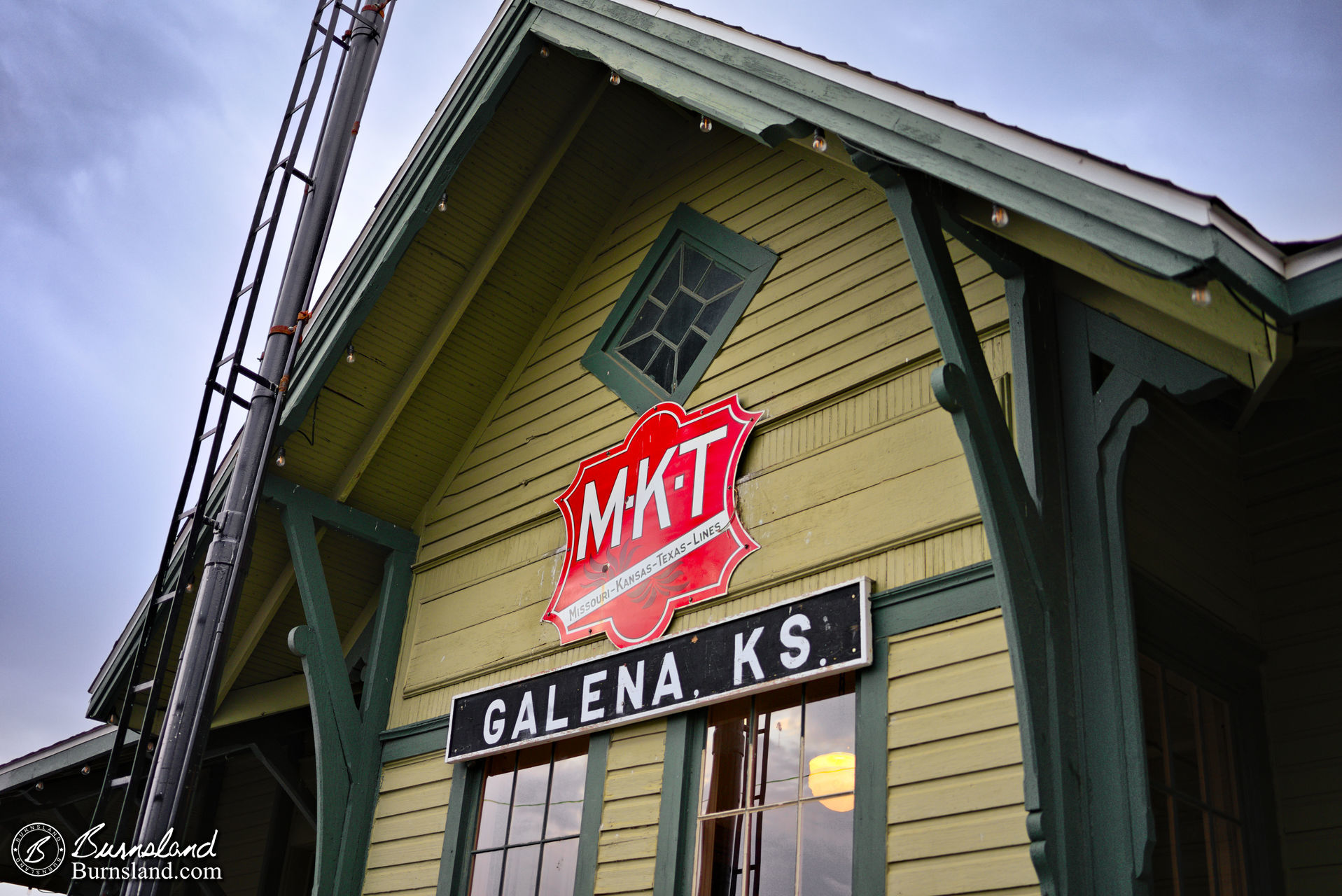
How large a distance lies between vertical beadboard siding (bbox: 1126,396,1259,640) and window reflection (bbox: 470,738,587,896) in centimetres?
337

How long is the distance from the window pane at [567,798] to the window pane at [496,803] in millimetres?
419

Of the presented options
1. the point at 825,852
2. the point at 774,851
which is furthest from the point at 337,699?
the point at 825,852

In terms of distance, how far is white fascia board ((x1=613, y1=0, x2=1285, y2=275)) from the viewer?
391cm

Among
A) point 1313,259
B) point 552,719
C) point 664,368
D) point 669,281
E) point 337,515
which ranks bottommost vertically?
point 552,719

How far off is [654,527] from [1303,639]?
354 centimetres

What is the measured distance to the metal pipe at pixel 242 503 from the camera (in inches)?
291

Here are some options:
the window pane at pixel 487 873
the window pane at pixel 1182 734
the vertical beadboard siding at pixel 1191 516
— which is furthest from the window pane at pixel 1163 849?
the window pane at pixel 487 873

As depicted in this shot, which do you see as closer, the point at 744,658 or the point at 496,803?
the point at 744,658

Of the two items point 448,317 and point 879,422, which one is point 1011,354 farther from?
point 448,317

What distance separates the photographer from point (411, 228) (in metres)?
8.16

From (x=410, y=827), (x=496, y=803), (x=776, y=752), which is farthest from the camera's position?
(x=410, y=827)

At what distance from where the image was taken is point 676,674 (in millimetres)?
6637

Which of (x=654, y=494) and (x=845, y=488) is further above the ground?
(x=654, y=494)

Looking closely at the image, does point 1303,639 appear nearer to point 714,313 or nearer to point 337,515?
point 714,313
